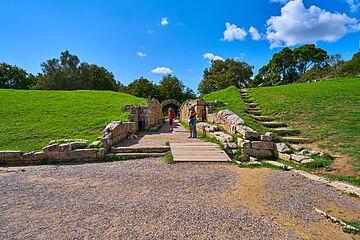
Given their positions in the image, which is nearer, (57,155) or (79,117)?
(57,155)

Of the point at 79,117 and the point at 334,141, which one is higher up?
the point at 79,117

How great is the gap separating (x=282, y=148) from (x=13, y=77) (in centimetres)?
5770

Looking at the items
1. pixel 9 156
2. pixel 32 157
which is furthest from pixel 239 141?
pixel 9 156

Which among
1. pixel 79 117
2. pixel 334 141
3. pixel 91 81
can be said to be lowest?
pixel 334 141

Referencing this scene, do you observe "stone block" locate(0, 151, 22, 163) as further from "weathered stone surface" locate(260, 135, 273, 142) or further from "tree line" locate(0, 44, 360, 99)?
"tree line" locate(0, 44, 360, 99)

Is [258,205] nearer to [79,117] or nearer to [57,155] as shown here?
[57,155]

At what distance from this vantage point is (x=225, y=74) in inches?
1736

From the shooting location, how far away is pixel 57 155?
21.2ft

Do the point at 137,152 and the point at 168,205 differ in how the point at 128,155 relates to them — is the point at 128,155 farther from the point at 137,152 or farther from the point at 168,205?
the point at 168,205

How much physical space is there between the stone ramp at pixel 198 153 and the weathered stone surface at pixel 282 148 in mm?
1718

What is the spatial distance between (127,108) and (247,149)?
27.7ft

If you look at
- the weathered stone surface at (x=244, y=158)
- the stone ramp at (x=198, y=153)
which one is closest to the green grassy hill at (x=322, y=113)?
the weathered stone surface at (x=244, y=158)

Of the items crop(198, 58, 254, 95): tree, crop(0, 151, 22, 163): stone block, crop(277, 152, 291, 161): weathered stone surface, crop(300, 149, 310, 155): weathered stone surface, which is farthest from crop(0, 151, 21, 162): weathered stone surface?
crop(198, 58, 254, 95): tree

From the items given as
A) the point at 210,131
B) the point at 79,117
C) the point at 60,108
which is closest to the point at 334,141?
the point at 210,131
